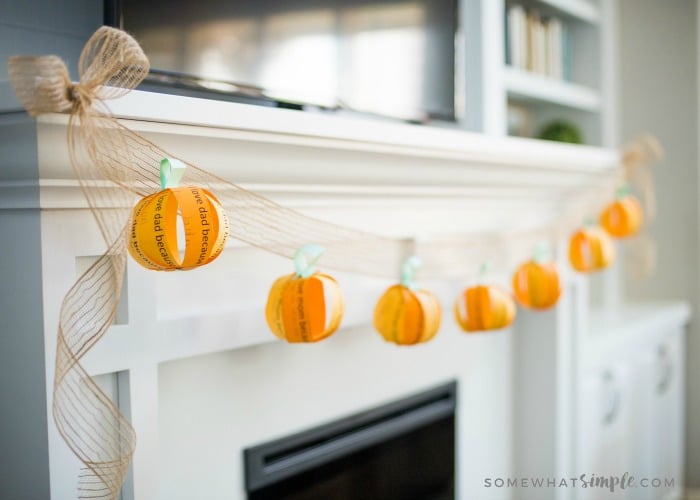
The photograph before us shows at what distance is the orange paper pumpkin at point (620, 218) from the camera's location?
171cm

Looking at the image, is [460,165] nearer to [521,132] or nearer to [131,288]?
[131,288]

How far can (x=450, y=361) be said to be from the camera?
1.62 meters

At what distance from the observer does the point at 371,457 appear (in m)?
1.44

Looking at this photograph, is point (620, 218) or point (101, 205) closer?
point (101, 205)

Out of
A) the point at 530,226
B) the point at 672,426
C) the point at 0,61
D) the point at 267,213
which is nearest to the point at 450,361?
the point at 530,226

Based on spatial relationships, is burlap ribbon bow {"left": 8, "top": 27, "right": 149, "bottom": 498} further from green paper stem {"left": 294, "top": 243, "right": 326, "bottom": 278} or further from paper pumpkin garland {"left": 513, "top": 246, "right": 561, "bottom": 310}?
paper pumpkin garland {"left": 513, "top": 246, "right": 561, "bottom": 310}

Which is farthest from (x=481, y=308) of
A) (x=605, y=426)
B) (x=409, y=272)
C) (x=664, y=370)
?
(x=664, y=370)

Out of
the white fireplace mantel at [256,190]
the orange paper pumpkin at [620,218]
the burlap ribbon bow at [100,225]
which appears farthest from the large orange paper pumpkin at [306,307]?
the orange paper pumpkin at [620,218]

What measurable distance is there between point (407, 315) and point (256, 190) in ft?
1.04

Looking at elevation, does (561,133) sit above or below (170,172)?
above

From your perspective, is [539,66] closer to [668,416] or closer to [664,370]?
[664,370]

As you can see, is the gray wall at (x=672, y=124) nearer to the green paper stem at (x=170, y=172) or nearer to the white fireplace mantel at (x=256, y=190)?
the white fireplace mantel at (x=256, y=190)

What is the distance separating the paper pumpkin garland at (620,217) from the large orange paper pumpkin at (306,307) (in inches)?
37.5

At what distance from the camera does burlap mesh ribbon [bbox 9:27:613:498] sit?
76 cm
